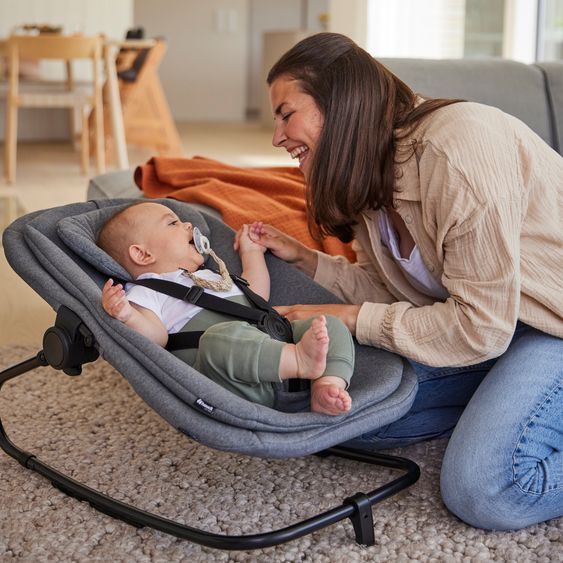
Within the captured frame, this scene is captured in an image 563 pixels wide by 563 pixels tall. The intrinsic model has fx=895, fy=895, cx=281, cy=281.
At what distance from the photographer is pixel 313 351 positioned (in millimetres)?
1437

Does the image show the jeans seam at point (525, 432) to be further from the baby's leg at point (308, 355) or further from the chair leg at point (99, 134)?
the chair leg at point (99, 134)

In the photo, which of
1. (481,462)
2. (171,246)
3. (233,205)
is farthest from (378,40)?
(481,462)

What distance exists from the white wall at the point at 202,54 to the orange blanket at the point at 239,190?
263 inches

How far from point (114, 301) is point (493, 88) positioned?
1624 mm

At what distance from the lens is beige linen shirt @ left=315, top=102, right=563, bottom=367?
1456mm

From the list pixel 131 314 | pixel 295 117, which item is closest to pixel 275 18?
pixel 295 117

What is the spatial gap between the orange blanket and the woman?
570 mm

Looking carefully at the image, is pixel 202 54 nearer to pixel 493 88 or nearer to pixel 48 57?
pixel 48 57

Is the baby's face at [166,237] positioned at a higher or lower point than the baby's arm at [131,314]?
higher

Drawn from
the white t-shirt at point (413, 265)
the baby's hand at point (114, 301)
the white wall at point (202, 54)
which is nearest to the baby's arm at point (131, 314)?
the baby's hand at point (114, 301)

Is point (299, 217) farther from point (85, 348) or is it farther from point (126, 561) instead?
point (126, 561)

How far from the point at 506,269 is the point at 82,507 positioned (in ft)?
2.81

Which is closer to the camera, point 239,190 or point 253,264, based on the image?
point 253,264

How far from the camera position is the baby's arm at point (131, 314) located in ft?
4.81
